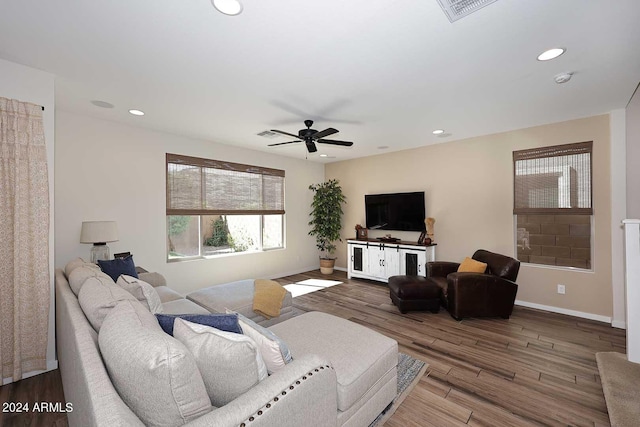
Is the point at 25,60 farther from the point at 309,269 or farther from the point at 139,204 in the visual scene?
the point at 309,269

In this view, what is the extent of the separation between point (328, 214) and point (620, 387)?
4978 millimetres

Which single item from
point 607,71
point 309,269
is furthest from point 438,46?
point 309,269

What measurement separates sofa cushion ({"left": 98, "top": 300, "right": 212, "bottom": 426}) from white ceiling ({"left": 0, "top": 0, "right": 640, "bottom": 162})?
1.89 meters

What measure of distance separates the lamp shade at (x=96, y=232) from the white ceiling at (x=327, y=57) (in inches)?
55.9

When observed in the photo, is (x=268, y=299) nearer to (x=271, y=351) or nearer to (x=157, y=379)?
(x=271, y=351)

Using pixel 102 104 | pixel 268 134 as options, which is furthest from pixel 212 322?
pixel 268 134

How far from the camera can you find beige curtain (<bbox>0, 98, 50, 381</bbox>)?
2.28 meters

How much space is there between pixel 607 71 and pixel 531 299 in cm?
311

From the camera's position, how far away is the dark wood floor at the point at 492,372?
76.6 inches

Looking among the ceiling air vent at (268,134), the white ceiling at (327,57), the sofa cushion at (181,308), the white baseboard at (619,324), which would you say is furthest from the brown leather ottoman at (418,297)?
the ceiling air vent at (268,134)

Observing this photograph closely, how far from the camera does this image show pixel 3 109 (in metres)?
2.26

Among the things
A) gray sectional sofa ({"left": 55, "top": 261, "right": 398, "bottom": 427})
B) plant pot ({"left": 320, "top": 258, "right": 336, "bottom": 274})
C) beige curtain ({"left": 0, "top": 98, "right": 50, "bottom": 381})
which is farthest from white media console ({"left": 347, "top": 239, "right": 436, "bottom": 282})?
beige curtain ({"left": 0, "top": 98, "right": 50, "bottom": 381})

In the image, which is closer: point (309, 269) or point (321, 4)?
point (321, 4)

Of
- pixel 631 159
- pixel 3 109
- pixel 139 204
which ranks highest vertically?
pixel 3 109
